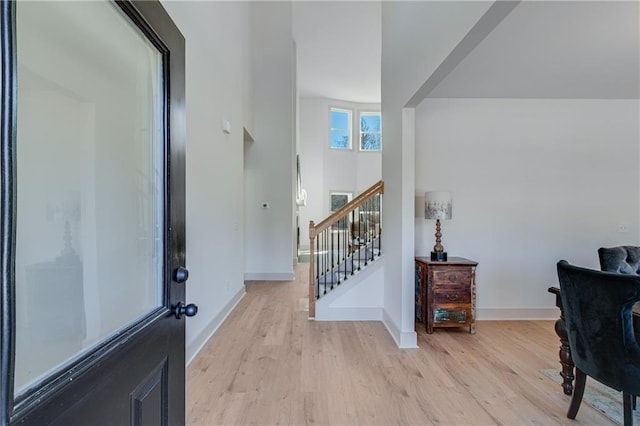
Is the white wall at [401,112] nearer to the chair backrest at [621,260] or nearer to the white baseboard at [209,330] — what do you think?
the chair backrest at [621,260]

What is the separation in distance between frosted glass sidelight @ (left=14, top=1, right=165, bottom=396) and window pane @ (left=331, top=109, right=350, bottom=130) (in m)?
9.40

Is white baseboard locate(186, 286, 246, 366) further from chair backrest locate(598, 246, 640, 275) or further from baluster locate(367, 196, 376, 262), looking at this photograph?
chair backrest locate(598, 246, 640, 275)

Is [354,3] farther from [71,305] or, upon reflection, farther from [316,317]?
[71,305]

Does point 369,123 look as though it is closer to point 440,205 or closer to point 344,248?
point 344,248

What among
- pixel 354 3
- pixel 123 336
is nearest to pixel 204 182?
pixel 123 336

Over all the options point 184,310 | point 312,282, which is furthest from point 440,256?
point 184,310

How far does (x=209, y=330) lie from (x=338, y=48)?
6.20 m

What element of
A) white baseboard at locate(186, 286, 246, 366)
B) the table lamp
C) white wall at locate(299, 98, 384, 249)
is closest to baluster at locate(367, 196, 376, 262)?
the table lamp

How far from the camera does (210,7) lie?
3.20m

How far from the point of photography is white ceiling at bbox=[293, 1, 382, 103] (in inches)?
218

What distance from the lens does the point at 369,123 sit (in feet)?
34.4

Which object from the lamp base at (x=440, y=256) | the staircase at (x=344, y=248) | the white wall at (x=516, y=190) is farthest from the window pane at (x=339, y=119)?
the lamp base at (x=440, y=256)

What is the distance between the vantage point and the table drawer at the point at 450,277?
3191mm

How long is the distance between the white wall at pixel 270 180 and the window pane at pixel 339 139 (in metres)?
4.34
